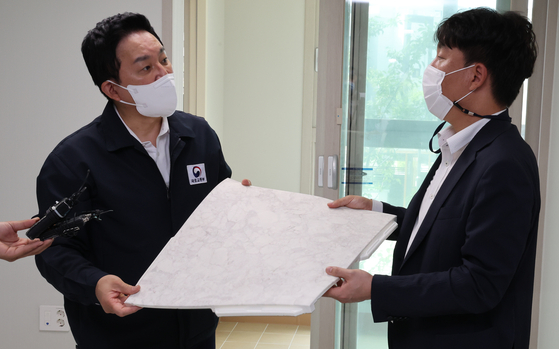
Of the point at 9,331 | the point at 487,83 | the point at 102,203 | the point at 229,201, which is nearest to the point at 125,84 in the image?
the point at 102,203

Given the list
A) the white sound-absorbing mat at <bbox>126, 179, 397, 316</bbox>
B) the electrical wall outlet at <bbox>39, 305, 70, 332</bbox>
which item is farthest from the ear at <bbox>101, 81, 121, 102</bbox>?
the electrical wall outlet at <bbox>39, 305, 70, 332</bbox>

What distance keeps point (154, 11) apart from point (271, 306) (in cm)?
178

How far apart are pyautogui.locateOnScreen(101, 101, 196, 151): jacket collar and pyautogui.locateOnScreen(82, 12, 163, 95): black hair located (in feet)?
0.33

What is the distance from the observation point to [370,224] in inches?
44.4

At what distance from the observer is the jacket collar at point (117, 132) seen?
1264mm

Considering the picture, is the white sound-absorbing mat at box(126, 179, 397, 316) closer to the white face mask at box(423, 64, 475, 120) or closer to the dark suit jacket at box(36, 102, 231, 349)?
the dark suit jacket at box(36, 102, 231, 349)

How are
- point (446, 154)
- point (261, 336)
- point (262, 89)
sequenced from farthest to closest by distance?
point (262, 89), point (261, 336), point (446, 154)

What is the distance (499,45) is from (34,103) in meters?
2.17

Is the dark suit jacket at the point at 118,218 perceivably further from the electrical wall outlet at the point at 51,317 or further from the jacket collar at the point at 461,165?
the electrical wall outlet at the point at 51,317

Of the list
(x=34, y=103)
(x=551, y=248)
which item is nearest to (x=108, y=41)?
(x=34, y=103)

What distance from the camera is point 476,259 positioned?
914 mm

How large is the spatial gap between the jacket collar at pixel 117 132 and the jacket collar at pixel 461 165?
0.76m

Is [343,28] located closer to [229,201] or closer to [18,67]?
[229,201]

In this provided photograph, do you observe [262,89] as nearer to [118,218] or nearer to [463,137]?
[118,218]
